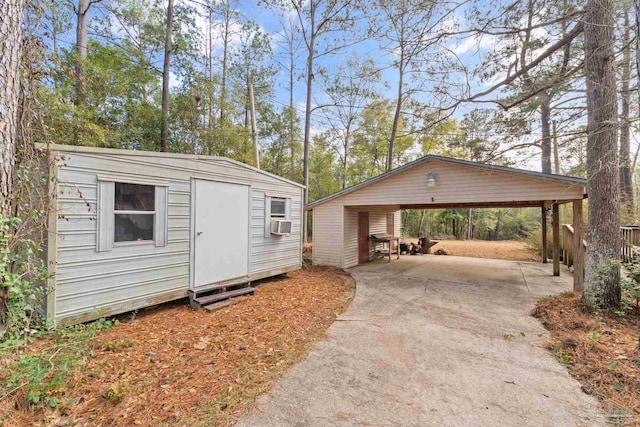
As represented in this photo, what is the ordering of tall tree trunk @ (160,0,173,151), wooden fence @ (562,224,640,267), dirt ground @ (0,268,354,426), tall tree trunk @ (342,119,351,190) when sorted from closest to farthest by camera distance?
dirt ground @ (0,268,354,426) → wooden fence @ (562,224,640,267) → tall tree trunk @ (160,0,173,151) → tall tree trunk @ (342,119,351,190)

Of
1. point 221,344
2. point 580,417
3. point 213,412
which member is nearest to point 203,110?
point 221,344

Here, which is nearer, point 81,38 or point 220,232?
point 220,232

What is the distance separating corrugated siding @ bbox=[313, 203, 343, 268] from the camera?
8.33 metres

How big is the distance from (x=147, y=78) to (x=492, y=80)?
1072 cm

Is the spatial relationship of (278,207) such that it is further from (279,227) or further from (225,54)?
(225,54)

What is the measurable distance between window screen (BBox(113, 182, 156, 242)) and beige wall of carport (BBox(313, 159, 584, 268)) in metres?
5.42

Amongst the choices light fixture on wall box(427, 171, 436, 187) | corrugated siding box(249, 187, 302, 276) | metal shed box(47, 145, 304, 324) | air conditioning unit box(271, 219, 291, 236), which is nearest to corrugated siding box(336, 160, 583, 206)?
light fixture on wall box(427, 171, 436, 187)

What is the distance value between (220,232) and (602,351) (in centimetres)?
560

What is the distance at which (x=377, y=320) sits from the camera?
3947 millimetres

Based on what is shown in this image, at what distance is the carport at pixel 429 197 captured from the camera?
535 centimetres

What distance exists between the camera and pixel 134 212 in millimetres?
3793

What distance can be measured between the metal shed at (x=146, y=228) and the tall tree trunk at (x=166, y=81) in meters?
5.51

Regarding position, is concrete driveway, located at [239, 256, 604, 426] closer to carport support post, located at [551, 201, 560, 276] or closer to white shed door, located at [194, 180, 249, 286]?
white shed door, located at [194, 180, 249, 286]

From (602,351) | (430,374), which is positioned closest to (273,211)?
(430,374)
